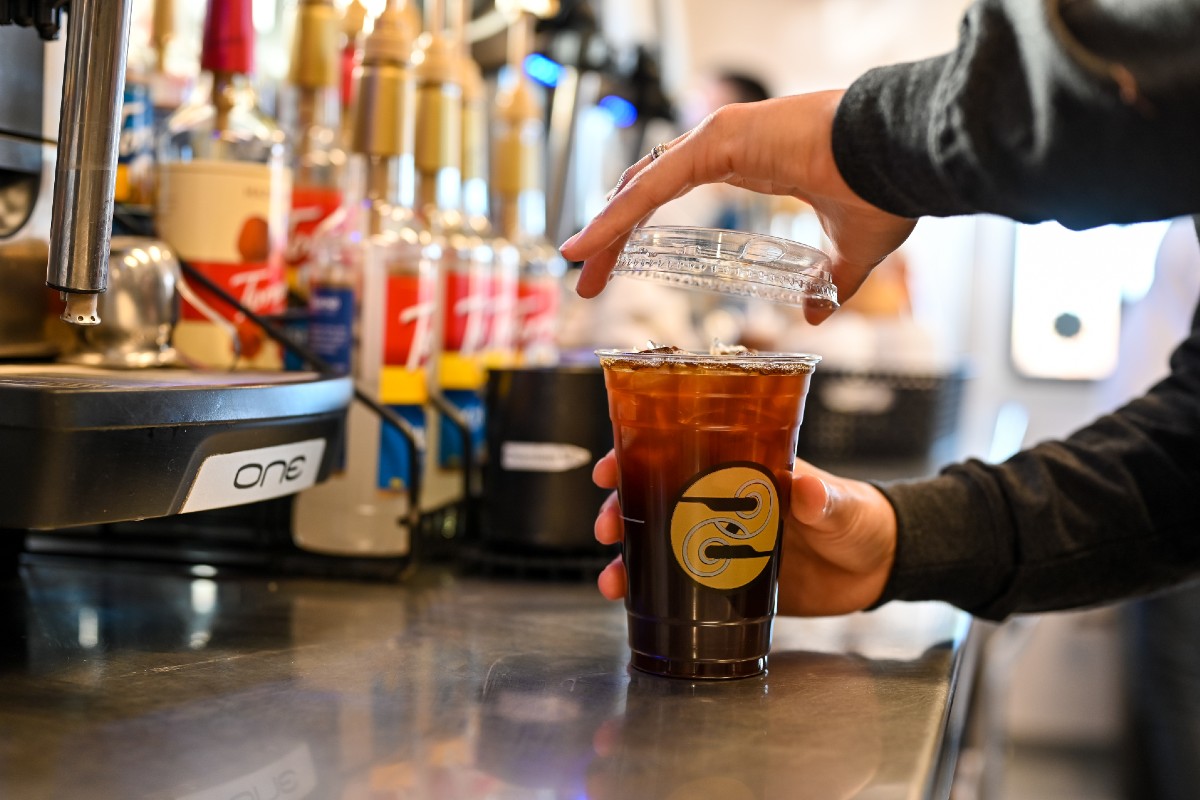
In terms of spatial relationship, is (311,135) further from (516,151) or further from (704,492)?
(704,492)

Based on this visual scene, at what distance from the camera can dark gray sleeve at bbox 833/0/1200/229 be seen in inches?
20.3

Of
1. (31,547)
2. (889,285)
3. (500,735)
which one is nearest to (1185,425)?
(500,735)

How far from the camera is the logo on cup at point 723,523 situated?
27.1 inches

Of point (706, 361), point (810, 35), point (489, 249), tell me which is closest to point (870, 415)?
point (489, 249)

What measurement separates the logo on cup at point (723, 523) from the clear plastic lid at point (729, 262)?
11 cm

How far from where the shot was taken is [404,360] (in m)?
1.06

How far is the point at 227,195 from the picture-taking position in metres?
1.01

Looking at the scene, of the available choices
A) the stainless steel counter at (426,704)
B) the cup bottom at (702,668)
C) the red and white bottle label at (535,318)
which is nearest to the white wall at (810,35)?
the red and white bottle label at (535,318)

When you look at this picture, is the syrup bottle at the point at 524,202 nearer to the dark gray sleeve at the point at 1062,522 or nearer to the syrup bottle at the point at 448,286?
the syrup bottle at the point at 448,286

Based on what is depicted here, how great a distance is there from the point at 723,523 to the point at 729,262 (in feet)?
0.51

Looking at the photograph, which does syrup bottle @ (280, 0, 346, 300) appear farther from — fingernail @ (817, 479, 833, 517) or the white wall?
the white wall

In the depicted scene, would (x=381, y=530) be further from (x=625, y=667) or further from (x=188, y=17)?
(x=188, y=17)

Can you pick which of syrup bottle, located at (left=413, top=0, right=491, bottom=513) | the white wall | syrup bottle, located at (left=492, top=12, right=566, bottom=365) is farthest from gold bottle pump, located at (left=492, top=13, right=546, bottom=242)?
the white wall

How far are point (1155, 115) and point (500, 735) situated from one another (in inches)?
16.5
